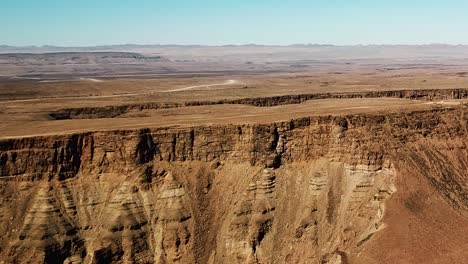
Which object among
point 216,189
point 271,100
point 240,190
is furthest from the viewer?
point 271,100

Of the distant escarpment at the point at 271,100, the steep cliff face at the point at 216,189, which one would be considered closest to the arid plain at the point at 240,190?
the steep cliff face at the point at 216,189

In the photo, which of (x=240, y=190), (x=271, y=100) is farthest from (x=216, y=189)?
(x=271, y=100)

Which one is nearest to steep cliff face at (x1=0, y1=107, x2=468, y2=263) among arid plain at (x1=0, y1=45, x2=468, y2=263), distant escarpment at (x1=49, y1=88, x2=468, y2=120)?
arid plain at (x1=0, y1=45, x2=468, y2=263)

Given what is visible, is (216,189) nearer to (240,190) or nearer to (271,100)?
(240,190)

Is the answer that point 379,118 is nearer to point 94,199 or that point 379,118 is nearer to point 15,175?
point 94,199

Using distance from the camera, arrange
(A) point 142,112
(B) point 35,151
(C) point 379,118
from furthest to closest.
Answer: (A) point 142,112 < (C) point 379,118 < (B) point 35,151

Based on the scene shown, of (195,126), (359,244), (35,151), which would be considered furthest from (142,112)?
(359,244)
